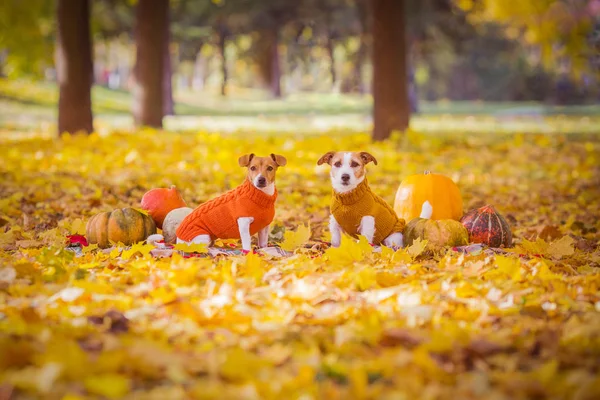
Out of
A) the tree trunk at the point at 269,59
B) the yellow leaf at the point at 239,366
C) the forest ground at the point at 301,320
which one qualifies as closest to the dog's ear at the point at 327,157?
the forest ground at the point at 301,320

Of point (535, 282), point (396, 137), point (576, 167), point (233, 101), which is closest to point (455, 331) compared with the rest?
point (535, 282)

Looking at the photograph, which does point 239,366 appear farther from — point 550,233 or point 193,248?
point 550,233

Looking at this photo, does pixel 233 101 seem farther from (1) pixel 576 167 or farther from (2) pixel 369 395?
(2) pixel 369 395

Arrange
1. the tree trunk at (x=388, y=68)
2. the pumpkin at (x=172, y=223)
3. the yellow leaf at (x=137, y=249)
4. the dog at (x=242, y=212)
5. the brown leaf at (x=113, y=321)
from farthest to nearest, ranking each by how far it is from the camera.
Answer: the tree trunk at (x=388, y=68) < the pumpkin at (x=172, y=223) < the dog at (x=242, y=212) < the yellow leaf at (x=137, y=249) < the brown leaf at (x=113, y=321)

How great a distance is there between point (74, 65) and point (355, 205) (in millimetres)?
10237

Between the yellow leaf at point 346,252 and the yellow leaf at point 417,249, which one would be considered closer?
the yellow leaf at point 346,252

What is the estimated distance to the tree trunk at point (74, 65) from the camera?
13.7 meters

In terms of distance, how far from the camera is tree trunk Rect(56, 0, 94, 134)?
13.7m

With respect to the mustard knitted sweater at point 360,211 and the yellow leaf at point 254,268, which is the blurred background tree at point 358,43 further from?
the yellow leaf at point 254,268

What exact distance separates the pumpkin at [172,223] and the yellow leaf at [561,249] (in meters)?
2.62

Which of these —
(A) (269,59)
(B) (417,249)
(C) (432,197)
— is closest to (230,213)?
(B) (417,249)

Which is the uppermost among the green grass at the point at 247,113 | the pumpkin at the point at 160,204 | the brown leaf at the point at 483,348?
the green grass at the point at 247,113

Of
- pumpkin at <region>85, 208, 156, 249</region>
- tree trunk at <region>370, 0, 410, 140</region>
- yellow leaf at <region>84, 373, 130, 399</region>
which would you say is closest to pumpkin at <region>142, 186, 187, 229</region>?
pumpkin at <region>85, 208, 156, 249</region>

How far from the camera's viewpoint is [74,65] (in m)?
13.8
